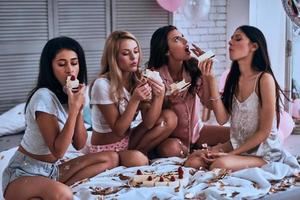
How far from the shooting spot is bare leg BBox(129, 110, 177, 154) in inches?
103

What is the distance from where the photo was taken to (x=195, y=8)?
3.95 meters

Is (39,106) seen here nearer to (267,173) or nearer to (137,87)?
(137,87)

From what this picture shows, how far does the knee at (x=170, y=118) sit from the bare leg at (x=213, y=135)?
0.89 feet

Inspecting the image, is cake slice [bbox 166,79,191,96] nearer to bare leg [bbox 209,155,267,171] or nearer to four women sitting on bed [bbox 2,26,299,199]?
four women sitting on bed [bbox 2,26,299,199]

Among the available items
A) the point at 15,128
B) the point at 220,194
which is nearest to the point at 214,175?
the point at 220,194

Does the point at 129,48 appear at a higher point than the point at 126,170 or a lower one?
higher

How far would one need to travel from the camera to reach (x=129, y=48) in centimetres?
256

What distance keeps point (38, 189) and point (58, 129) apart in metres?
0.25

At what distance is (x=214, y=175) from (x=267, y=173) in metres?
0.24

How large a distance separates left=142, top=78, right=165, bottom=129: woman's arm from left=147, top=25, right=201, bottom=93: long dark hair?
0.24 meters

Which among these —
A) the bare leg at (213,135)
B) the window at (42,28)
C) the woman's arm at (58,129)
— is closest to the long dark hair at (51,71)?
the woman's arm at (58,129)

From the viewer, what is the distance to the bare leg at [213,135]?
2.85 meters

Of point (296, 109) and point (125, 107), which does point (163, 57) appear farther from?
point (296, 109)

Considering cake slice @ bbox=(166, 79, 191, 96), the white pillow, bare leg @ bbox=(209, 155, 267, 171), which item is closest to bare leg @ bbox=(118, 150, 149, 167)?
bare leg @ bbox=(209, 155, 267, 171)
